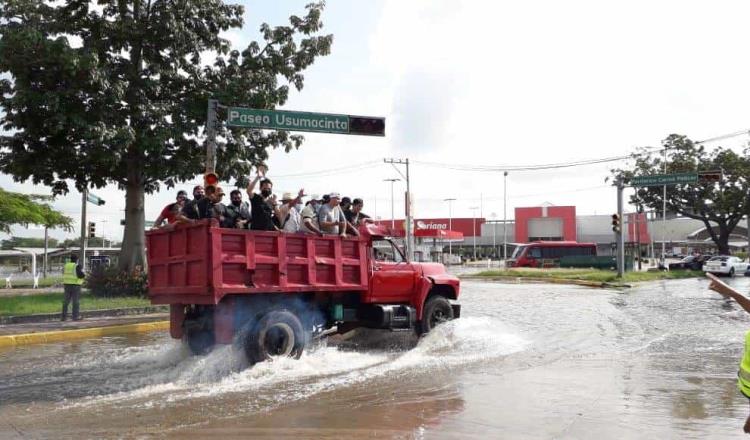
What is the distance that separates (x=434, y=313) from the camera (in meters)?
11.3

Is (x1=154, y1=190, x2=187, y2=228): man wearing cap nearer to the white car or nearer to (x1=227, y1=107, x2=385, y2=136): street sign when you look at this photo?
(x1=227, y1=107, x2=385, y2=136): street sign

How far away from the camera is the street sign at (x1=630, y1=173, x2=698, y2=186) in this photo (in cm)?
2766

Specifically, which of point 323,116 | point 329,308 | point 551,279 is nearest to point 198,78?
point 323,116

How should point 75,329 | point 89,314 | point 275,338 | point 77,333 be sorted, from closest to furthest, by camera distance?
1. point 275,338
2. point 77,333
3. point 75,329
4. point 89,314

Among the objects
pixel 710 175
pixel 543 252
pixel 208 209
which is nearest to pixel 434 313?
pixel 208 209

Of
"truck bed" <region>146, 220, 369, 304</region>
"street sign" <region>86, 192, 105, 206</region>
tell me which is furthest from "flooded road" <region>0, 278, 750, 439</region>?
"street sign" <region>86, 192, 105, 206</region>

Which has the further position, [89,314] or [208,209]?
[89,314]

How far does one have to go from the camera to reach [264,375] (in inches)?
329

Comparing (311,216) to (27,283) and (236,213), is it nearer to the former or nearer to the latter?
(236,213)

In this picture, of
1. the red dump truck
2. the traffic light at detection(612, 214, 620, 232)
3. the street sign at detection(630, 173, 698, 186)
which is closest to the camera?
the red dump truck

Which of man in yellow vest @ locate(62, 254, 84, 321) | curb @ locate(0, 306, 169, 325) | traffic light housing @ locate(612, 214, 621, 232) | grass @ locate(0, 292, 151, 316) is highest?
traffic light housing @ locate(612, 214, 621, 232)

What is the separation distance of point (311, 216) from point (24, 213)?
22.0m

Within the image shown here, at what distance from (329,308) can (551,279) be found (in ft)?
83.4

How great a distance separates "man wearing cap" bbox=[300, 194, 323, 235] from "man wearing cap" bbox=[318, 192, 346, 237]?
10cm
